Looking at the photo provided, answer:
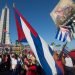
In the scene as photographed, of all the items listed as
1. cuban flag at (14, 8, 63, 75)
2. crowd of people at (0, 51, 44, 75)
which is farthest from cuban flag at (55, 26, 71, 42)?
cuban flag at (14, 8, 63, 75)

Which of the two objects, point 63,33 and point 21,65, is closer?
point 63,33

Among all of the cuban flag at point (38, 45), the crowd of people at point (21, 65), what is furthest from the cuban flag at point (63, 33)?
the cuban flag at point (38, 45)

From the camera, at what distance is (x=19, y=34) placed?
753cm

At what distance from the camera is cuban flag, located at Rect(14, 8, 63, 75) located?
6.75 metres

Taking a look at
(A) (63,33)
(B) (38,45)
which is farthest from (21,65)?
(B) (38,45)

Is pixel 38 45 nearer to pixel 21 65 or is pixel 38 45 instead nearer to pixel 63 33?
pixel 63 33

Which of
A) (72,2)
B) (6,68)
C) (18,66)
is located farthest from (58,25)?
(6,68)

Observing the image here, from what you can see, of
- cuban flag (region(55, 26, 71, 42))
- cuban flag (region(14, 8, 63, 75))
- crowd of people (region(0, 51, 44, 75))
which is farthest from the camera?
cuban flag (region(55, 26, 71, 42))

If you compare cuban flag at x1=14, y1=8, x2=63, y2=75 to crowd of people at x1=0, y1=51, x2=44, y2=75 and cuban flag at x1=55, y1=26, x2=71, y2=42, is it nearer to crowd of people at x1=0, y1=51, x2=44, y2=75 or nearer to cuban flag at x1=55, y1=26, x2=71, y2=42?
crowd of people at x1=0, y1=51, x2=44, y2=75

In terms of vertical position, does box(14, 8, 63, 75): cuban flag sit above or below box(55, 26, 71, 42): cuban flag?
below

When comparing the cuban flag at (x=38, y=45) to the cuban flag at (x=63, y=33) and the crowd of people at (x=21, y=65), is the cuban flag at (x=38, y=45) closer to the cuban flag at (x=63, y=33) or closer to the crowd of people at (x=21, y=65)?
the crowd of people at (x=21, y=65)

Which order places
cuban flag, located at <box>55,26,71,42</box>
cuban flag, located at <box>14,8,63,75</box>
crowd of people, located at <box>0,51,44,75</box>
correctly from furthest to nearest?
cuban flag, located at <box>55,26,71,42</box>, crowd of people, located at <box>0,51,44,75</box>, cuban flag, located at <box>14,8,63,75</box>

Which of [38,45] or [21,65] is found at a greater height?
[21,65]

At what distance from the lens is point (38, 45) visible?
709 cm
